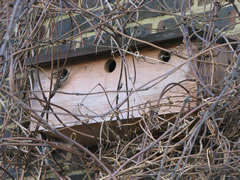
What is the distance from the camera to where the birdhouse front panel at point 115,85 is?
2.08 meters

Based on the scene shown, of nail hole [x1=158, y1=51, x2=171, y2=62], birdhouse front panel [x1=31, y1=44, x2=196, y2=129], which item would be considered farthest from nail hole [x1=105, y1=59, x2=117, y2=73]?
nail hole [x1=158, y1=51, x2=171, y2=62]

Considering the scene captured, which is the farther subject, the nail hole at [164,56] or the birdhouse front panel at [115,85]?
the nail hole at [164,56]

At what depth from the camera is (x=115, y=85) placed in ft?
7.38

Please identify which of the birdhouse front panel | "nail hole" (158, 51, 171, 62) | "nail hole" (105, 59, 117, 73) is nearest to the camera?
the birdhouse front panel

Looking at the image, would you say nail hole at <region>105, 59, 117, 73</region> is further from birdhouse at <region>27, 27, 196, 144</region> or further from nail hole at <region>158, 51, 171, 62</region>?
nail hole at <region>158, 51, 171, 62</region>

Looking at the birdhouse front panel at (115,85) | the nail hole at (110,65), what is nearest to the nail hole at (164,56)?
the birdhouse front panel at (115,85)

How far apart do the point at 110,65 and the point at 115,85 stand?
0.44 feet

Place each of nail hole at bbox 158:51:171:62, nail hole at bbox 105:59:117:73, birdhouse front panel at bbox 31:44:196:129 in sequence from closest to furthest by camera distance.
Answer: birdhouse front panel at bbox 31:44:196:129
nail hole at bbox 158:51:171:62
nail hole at bbox 105:59:117:73

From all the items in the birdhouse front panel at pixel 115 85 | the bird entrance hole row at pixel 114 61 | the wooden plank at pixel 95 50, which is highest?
the wooden plank at pixel 95 50

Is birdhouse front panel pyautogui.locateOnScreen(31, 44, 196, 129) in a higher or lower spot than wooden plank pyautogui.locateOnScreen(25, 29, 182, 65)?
lower

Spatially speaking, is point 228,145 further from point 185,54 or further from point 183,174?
point 185,54

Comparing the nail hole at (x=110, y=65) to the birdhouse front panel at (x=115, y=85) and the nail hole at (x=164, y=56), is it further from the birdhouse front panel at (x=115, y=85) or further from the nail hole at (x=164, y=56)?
the nail hole at (x=164, y=56)

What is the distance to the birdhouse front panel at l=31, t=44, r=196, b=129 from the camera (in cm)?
208

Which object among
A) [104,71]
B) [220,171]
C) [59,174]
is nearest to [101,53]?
[104,71]
